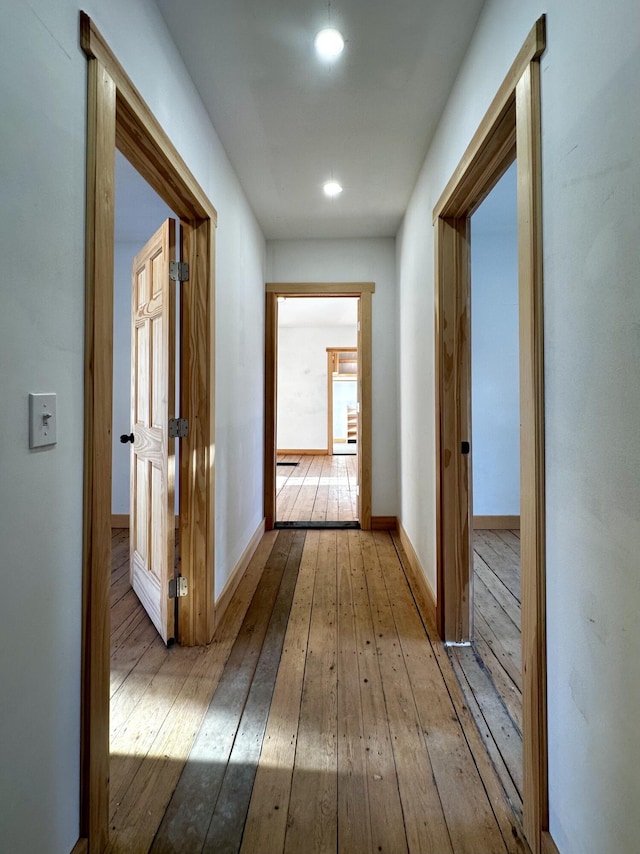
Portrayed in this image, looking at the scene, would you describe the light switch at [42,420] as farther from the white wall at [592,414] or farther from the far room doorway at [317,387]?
the far room doorway at [317,387]

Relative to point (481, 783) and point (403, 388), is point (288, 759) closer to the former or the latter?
point (481, 783)

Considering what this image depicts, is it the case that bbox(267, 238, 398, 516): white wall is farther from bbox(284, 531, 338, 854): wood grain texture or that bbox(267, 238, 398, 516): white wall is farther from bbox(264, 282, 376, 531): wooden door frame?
bbox(284, 531, 338, 854): wood grain texture

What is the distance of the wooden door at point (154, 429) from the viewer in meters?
1.87

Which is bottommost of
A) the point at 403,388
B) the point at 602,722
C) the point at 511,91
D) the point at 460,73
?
the point at 602,722

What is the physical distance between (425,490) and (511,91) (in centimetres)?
178

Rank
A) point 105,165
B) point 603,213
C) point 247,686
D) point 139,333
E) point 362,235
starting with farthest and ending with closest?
1. point 362,235
2. point 139,333
3. point 247,686
4. point 105,165
5. point 603,213

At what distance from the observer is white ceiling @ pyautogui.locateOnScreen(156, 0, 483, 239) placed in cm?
146

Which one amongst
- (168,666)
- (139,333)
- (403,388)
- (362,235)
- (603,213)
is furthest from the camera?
(362,235)

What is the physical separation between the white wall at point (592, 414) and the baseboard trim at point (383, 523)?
2602 millimetres

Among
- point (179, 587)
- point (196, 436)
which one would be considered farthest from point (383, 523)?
point (196, 436)

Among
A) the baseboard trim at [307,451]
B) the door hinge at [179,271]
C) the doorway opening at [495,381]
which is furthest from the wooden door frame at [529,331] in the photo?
the baseboard trim at [307,451]

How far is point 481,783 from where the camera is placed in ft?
4.01

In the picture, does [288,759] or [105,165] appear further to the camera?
[288,759]

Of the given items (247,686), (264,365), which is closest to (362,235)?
(264,365)
